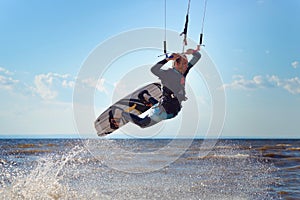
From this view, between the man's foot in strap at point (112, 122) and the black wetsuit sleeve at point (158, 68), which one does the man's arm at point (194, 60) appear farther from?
the man's foot in strap at point (112, 122)

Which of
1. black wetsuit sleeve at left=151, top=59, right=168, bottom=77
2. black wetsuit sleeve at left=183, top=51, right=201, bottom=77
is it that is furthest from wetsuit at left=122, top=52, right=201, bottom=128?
black wetsuit sleeve at left=151, top=59, right=168, bottom=77

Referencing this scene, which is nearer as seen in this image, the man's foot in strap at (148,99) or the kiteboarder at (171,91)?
the kiteboarder at (171,91)

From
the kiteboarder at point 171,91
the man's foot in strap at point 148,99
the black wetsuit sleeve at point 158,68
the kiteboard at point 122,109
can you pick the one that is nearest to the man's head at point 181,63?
the kiteboarder at point 171,91

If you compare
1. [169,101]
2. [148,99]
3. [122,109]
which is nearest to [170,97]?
[169,101]

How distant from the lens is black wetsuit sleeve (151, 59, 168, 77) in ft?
25.9

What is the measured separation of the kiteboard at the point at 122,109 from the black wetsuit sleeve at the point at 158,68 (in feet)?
4.39

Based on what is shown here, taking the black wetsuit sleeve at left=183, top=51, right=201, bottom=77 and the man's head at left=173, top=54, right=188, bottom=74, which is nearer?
the man's head at left=173, top=54, right=188, bottom=74

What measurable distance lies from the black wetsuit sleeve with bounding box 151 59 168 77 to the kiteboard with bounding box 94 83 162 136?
52.7 inches

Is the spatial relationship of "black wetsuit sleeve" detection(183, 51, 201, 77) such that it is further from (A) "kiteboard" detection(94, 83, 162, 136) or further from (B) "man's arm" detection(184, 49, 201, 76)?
(A) "kiteboard" detection(94, 83, 162, 136)

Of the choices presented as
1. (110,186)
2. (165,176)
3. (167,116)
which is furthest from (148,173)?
(167,116)

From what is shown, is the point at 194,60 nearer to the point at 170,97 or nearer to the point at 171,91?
the point at 171,91

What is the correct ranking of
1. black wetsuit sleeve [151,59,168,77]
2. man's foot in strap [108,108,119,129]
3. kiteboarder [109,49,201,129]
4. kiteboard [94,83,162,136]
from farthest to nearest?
1. man's foot in strap [108,108,119,129]
2. kiteboard [94,83,162,136]
3. kiteboarder [109,49,201,129]
4. black wetsuit sleeve [151,59,168,77]

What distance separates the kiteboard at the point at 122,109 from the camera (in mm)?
9516

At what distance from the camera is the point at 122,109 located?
31.3 ft
